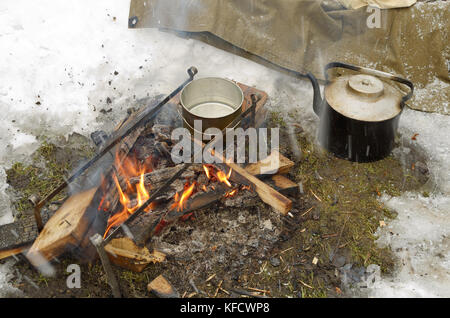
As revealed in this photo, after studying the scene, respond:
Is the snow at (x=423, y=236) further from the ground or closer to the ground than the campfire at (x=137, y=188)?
closer to the ground

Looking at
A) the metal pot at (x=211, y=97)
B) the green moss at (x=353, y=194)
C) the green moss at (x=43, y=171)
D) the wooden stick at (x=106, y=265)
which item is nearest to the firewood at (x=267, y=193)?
the green moss at (x=353, y=194)

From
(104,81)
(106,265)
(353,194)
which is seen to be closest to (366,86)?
(353,194)

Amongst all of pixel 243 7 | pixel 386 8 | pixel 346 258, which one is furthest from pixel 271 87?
pixel 346 258

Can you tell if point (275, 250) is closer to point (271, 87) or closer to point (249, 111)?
point (249, 111)

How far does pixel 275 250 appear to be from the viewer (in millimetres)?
3326

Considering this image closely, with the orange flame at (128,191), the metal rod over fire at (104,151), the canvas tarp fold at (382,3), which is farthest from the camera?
the canvas tarp fold at (382,3)

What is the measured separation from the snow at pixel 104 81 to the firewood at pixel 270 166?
2.67 ft

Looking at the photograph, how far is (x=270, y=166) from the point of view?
3.69 m

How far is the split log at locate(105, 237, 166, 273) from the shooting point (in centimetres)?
311

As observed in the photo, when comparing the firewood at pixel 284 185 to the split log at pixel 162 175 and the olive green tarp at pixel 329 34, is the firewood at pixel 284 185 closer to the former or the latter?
the split log at pixel 162 175

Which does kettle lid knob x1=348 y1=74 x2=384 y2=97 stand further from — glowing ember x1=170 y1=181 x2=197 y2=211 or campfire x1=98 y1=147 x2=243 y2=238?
glowing ember x1=170 y1=181 x2=197 y2=211

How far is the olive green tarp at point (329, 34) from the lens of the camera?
179 inches
